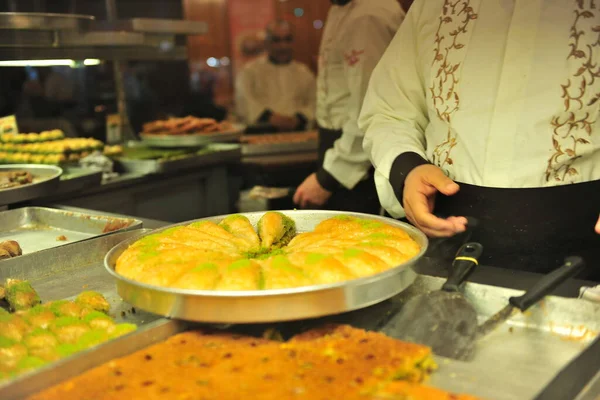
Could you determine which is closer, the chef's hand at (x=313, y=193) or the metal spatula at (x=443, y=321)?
the metal spatula at (x=443, y=321)

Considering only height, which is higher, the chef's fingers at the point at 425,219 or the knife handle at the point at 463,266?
the chef's fingers at the point at 425,219

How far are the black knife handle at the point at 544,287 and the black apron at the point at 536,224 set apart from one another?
354mm

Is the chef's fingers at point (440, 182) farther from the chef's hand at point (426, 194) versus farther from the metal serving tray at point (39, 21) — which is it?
the metal serving tray at point (39, 21)

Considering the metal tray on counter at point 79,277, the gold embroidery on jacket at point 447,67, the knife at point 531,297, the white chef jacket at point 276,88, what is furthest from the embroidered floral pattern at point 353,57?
the white chef jacket at point 276,88

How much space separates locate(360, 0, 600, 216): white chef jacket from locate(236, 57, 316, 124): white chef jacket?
A: 219 inches

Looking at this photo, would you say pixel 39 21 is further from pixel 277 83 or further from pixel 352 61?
pixel 277 83

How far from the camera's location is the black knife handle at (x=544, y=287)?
1.16 meters

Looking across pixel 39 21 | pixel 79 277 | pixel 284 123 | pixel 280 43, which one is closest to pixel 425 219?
pixel 79 277

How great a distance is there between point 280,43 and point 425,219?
19.7 feet

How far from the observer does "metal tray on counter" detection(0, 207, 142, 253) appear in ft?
6.78

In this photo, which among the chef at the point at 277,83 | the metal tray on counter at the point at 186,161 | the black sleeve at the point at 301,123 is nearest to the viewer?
the metal tray on counter at the point at 186,161

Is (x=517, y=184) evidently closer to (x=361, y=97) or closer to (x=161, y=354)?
(x=161, y=354)

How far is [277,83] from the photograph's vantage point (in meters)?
7.54

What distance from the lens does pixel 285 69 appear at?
7477 millimetres
